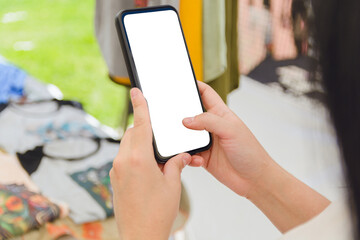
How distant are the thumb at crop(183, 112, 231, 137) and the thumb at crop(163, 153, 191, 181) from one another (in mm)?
58

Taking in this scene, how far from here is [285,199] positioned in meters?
0.66

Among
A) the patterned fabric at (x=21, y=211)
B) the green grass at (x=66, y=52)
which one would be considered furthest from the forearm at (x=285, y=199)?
the green grass at (x=66, y=52)

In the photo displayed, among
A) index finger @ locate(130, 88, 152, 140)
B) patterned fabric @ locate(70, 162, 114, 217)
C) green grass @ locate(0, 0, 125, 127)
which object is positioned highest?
index finger @ locate(130, 88, 152, 140)

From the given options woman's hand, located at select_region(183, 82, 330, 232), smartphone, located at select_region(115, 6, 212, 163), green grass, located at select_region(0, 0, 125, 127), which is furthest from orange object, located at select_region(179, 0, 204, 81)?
green grass, located at select_region(0, 0, 125, 127)


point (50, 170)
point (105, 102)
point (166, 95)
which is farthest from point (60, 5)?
point (166, 95)

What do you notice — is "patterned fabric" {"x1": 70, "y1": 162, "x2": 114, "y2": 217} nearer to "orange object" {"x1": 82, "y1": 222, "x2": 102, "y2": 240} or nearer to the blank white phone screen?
"orange object" {"x1": 82, "y1": 222, "x2": 102, "y2": 240}

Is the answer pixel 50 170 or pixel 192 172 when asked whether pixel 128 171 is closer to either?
pixel 50 170

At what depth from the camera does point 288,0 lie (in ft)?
1.46

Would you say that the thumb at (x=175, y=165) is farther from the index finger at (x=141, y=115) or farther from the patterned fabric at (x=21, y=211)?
the patterned fabric at (x=21, y=211)

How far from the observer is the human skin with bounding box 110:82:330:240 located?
20.7 inches

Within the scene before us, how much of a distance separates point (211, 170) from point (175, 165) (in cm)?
16

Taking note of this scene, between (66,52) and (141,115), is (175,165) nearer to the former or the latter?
(141,115)

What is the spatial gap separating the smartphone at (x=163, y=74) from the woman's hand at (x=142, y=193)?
0.12 metres

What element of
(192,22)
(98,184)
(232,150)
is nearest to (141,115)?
(232,150)
